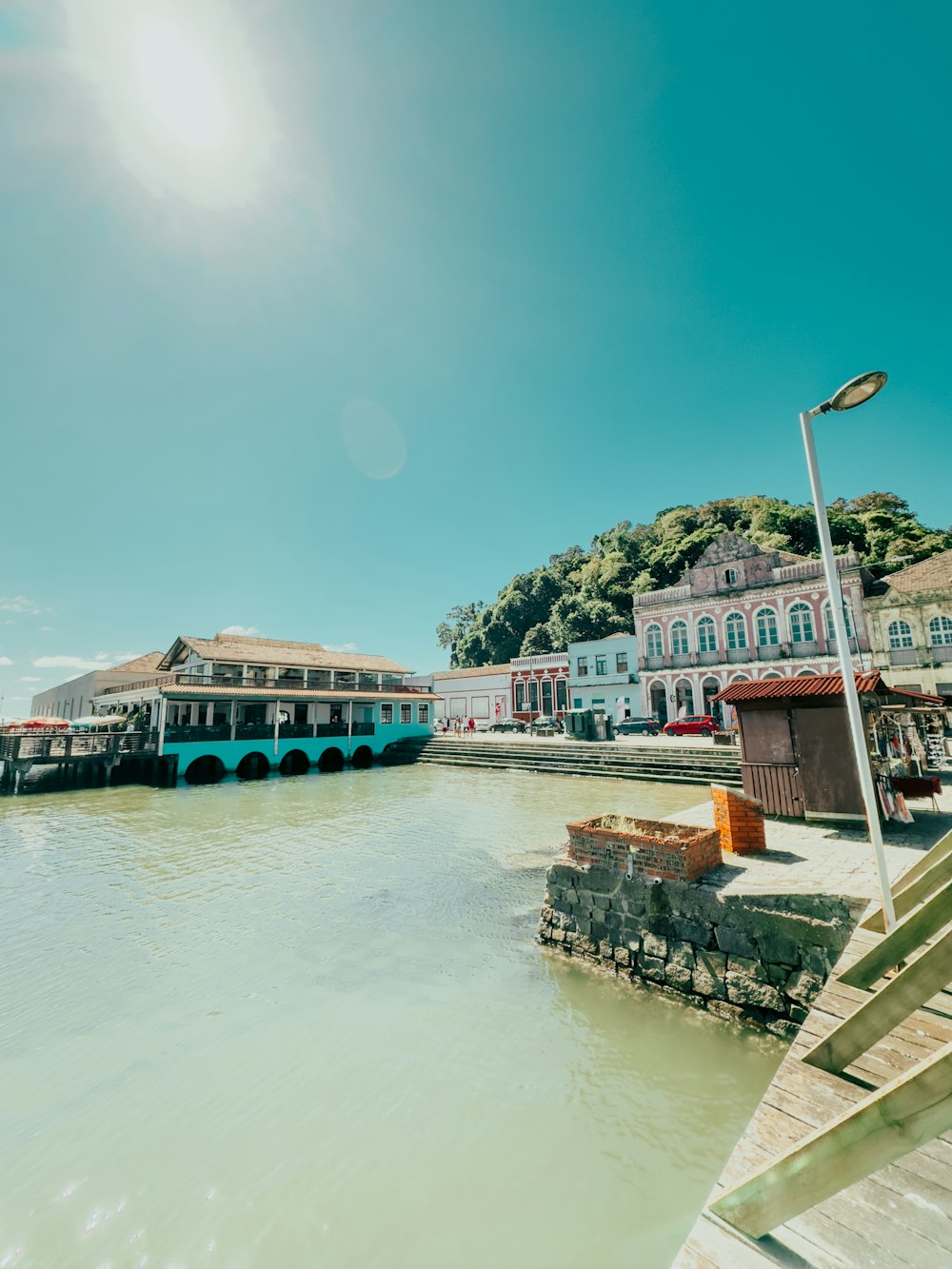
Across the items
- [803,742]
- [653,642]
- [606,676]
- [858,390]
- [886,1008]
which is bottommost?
[886,1008]

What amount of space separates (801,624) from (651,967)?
29836 millimetres

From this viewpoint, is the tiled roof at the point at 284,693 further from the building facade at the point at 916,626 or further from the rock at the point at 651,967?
the building facade at the point at 916,626

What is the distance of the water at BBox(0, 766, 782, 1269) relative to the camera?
335cm

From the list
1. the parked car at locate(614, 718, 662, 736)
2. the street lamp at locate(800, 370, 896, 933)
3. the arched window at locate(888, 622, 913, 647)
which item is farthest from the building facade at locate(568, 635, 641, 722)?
the street lamp at locate(800, 370, 896, 933)

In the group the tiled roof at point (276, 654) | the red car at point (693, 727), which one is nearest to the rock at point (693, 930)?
the red car at point (693, 727)

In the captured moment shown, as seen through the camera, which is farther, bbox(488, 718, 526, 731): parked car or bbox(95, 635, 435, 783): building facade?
bbox(488, 718, 526, 731): parked car

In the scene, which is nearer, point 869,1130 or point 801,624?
point 869,1130

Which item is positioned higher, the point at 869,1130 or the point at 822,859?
the point at 869,1130

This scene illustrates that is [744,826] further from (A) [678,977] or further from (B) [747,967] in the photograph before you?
(A) [678,977]

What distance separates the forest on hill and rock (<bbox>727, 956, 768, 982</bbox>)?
38772mm

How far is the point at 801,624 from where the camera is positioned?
3044 cm

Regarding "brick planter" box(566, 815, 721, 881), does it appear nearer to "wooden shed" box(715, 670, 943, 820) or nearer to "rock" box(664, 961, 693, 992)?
"rock" box(664, 961, 693, 992)

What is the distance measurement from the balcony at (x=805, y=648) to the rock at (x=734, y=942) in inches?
1131

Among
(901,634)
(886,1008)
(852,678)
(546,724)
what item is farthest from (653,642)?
(886,1008)
